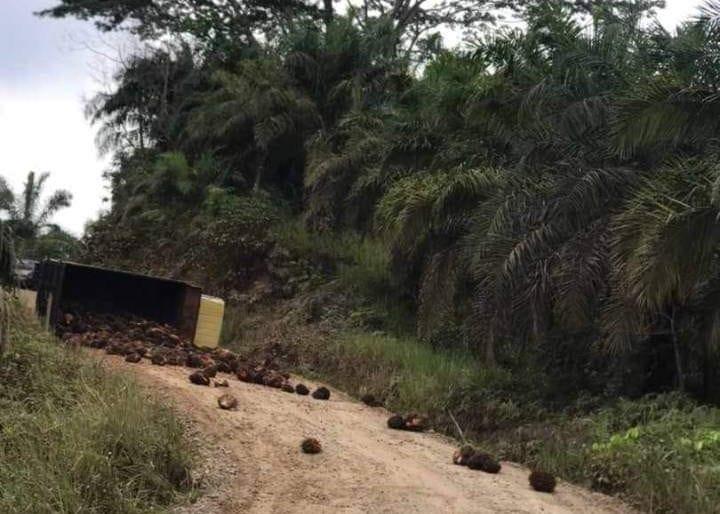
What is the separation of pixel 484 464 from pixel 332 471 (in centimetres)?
169

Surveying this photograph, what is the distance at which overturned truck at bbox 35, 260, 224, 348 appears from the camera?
591 inches

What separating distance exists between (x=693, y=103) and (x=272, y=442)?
600 centimetres

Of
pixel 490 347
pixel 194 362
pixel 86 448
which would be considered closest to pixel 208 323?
pixel 194 362

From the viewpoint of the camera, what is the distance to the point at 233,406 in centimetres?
946

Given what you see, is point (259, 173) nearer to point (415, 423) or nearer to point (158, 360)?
point (158, 360)

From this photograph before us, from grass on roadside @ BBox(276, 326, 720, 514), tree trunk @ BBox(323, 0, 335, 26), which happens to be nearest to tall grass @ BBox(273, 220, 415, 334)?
grass on roadside @ BBox(276, 326, 720, 514)

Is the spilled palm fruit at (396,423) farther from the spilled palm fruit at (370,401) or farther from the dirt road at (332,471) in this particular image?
the spilled palm fruit at (370,401)

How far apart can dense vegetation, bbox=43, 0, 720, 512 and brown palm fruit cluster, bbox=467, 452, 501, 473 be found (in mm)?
760

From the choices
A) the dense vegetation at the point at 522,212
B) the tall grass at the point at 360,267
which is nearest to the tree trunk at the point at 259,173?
the dense vegetation at the point at 522,212

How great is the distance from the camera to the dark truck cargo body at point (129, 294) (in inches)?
600

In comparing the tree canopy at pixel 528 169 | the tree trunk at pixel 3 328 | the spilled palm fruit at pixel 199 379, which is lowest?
the spilled palm fruit at pixel 199 379

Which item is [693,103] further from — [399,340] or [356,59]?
[356,59]

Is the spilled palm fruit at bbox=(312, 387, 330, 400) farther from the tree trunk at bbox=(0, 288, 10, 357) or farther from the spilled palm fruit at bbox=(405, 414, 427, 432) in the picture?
the tree trunk at bbox=(0, 288, 10, 357)

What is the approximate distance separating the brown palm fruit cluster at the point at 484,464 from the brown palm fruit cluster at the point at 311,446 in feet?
5.15
